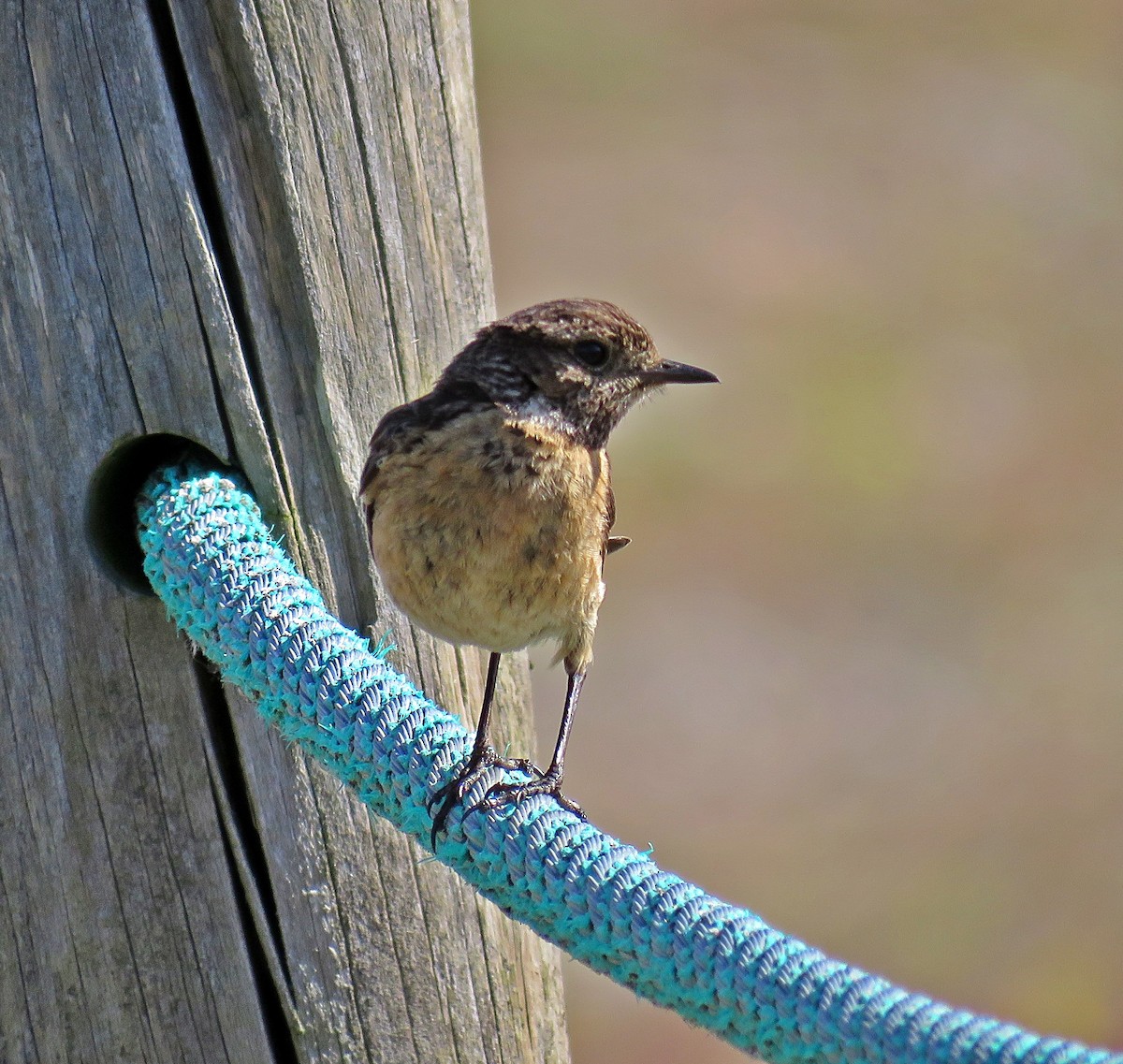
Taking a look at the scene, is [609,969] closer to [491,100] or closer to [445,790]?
[445,790]

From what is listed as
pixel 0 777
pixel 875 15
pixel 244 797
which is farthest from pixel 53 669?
pixel 875 15

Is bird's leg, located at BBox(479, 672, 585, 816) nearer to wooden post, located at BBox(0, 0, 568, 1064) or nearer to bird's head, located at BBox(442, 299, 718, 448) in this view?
wooden post, located at BBox(0, 0, 568, 1064)

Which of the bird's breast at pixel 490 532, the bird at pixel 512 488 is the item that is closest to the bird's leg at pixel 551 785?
the bird at pixel 512 488

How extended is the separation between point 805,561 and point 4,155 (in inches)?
325

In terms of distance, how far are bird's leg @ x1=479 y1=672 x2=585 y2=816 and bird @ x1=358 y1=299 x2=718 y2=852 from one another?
1 centimetres

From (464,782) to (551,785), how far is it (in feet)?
2.83

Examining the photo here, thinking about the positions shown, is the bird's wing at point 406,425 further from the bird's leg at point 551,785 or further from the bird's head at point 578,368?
the bird's leg at point 551,785

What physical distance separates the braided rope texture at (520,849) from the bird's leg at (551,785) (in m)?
0.05

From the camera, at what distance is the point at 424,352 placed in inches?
129

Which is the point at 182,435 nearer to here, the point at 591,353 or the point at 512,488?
the point at 512,488

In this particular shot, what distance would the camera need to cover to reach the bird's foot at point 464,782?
2.52 meters

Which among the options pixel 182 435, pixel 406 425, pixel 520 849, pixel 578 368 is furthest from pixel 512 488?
pixel 520 849

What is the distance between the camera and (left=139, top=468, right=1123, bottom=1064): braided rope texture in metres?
1.86

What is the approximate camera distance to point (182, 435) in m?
2.95
